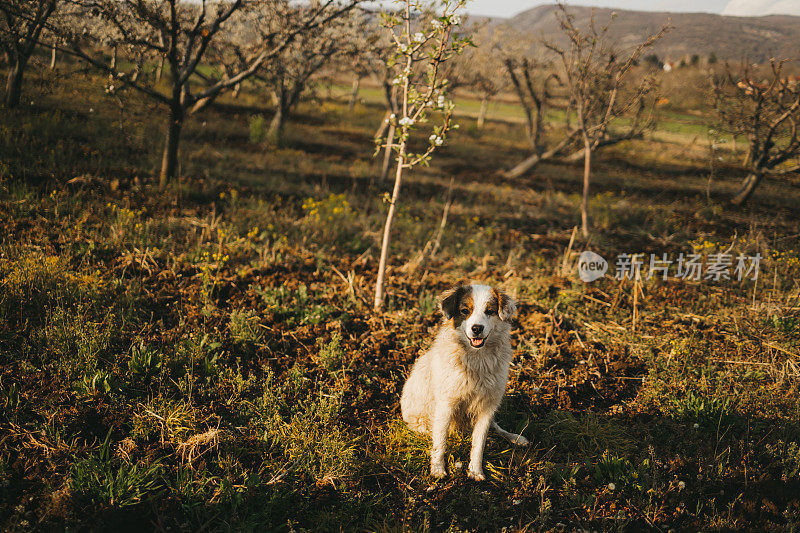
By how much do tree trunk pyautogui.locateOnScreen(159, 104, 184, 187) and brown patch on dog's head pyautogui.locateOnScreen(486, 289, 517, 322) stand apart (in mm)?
7343

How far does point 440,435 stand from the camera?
310 cm

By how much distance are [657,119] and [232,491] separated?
14.1 m

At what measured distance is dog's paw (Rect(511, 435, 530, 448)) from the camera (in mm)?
3500

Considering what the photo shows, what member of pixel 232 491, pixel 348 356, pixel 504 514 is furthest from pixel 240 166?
pixel 504 514

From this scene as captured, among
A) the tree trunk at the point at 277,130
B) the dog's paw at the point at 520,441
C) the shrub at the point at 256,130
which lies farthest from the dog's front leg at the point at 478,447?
the tree trunk at the point at 277,130

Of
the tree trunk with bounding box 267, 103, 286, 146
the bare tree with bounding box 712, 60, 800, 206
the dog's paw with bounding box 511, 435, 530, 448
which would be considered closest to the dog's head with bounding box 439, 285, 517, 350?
the dog's paw with bounding box 511, 435, 530, 448

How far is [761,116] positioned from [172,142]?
14.6 meters

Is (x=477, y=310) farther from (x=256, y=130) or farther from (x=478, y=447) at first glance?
(x=256, y=130)

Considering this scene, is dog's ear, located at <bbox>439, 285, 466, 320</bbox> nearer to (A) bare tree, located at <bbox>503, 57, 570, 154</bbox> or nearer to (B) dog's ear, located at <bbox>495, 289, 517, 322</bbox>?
(B) dog's ear, located at <bbox>495, 289, 517, 322</bbox>

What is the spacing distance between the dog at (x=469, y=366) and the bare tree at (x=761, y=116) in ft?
37.4

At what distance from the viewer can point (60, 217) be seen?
612cm

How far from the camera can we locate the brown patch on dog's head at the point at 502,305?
2846 mm

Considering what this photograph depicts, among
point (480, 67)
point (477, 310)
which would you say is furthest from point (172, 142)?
point (480, 67)

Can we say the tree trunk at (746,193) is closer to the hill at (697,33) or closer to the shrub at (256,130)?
the hill at (697,33)
